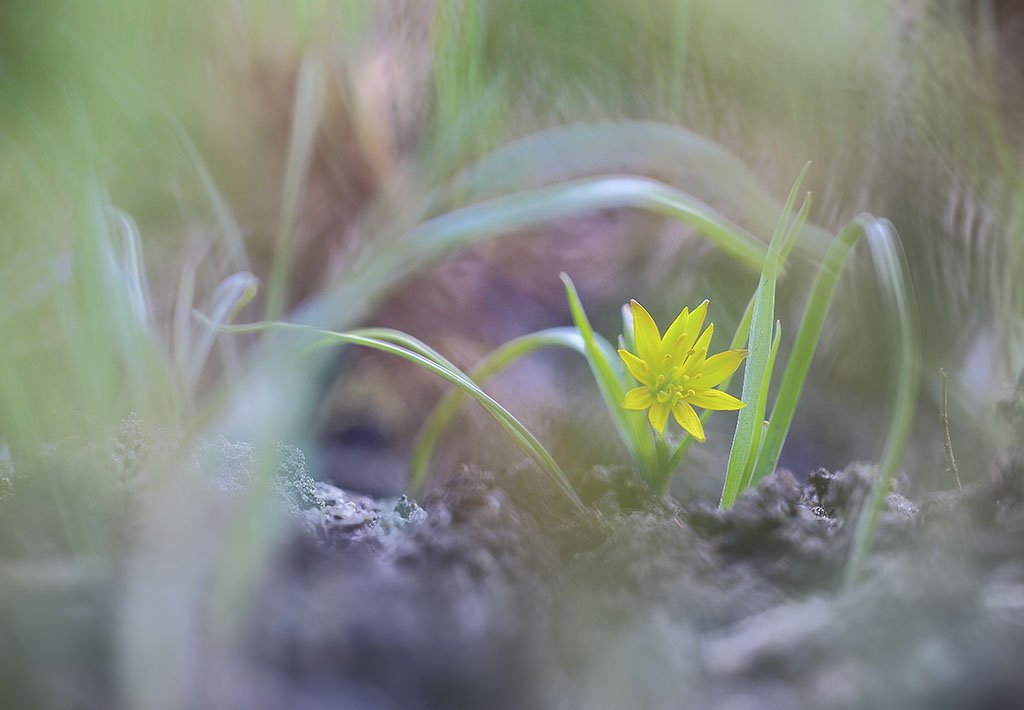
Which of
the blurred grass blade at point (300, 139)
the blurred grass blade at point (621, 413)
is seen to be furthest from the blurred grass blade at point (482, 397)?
the blurred grass blade at point (300, 139)

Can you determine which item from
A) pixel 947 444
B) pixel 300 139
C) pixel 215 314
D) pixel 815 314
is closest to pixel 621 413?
pixel 815 314

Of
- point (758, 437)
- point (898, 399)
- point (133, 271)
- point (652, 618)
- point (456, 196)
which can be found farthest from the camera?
point (456, 196)

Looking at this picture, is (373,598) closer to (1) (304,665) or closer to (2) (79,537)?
(1) (304,665)

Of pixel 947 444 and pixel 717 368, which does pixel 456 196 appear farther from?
pixel 947 444

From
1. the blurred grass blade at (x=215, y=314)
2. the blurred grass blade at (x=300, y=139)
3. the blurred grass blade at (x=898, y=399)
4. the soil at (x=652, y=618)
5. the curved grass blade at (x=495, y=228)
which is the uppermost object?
the blurred grass blade at (x=300, y=139)

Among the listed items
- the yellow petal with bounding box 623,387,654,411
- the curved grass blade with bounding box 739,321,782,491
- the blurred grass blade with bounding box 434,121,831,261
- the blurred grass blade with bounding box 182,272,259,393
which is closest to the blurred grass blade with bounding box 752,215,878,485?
the curved grass blade with bounding box 739,321,782,491

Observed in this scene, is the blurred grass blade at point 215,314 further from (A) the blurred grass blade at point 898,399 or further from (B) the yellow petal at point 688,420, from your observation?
(A) the blurred grass blade at point 898,399

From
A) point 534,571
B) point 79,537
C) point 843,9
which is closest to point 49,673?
→ point 79,537

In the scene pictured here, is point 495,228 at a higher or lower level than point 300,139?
lower
